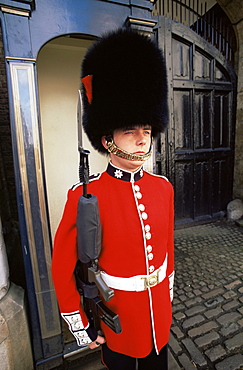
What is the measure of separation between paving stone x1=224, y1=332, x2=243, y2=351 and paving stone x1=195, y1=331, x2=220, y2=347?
0.09 metres

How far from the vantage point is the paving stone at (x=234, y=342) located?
1.99 m

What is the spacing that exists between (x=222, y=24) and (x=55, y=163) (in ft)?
14.2

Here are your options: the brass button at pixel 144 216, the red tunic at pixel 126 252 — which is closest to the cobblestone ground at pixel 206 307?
the red tunic at pixel 126 252

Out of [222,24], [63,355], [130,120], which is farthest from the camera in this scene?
[222,24]

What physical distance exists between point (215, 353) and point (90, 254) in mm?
1644

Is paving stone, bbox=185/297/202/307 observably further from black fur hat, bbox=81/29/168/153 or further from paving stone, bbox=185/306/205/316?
black fur hat, bbox=81/29/168/153

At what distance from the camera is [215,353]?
1939 millimetres

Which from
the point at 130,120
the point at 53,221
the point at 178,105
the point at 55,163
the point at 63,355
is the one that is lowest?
the point at 63,355

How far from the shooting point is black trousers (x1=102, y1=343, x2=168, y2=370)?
131 cm

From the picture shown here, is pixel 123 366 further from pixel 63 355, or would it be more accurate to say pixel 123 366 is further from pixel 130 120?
pixel 130 120

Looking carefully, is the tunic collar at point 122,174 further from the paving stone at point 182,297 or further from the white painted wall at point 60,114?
the paving stone at point 182,297

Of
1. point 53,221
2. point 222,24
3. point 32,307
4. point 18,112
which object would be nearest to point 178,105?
point 222,24

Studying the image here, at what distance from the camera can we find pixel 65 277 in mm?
1188

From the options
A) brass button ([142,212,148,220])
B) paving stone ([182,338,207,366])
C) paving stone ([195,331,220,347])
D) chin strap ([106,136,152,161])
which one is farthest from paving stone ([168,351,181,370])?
chin strap ([106,136,152,161])
